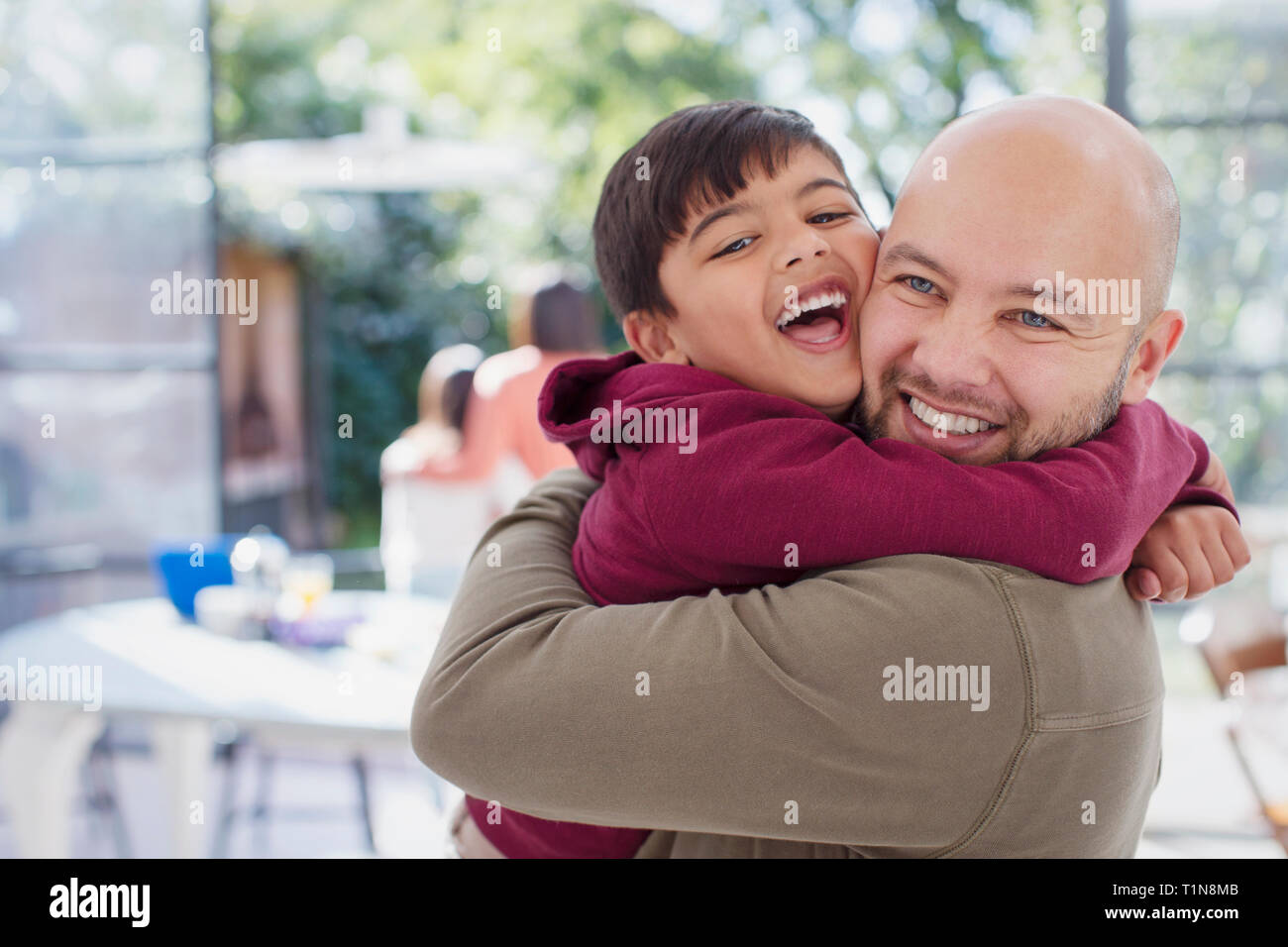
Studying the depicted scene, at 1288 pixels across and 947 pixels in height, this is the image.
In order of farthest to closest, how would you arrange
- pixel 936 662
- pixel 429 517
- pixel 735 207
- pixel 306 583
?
pixel 429 517
pixel 306 583
pixel 735 207
pixel 936 662

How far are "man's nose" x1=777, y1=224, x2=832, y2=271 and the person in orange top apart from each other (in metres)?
2.31

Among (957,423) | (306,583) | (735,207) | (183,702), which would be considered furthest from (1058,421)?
(306,583)

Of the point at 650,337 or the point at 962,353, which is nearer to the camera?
the point at 962,353

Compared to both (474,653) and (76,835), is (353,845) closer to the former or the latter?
(76,835)

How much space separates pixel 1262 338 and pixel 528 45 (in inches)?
262

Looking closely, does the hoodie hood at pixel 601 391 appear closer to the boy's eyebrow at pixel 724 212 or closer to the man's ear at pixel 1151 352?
the boy's eyebrow at pixel 724 212

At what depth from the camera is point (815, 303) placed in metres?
1.17

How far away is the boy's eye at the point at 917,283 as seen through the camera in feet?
3.50

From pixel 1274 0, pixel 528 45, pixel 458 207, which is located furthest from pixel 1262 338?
pixel 458 207

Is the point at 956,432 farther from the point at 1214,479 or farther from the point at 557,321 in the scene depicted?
the point at 557,321

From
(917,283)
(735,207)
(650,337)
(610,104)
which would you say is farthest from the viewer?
(610,104)

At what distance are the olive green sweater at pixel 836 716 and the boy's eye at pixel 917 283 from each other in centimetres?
27

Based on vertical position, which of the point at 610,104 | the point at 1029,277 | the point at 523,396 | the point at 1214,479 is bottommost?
the point at 523,396

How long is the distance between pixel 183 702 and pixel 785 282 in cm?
190
